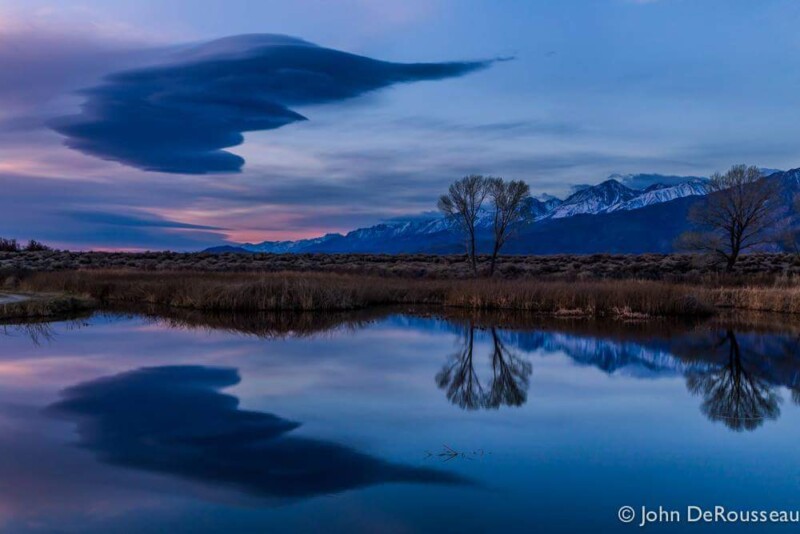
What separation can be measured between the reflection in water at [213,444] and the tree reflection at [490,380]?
146 inches

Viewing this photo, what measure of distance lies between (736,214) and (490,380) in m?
32.5

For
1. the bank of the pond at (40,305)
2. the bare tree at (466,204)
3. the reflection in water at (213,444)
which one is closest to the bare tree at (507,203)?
the bare tree at (466,204)

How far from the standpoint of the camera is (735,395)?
1338 cm

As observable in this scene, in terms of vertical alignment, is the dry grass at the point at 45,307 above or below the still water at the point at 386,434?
above

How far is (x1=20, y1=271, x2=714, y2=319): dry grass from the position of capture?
26656 millimetres

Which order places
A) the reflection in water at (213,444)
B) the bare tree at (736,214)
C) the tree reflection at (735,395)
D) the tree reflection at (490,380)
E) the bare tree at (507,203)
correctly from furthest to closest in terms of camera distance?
1. the bare tree at (507,203)
2. the bare tree at (736,214)
3. the tree reflection at (490,380)
4. the tree reflection at (735,395)
5. the reflection in water at (213,444)

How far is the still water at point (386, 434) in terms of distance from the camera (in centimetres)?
702

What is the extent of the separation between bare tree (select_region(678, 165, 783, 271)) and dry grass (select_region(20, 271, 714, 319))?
12.7 meters

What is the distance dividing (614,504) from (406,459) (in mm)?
2666

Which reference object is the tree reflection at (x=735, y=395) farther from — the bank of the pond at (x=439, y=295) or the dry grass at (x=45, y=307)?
the dry grass at (x=45, y=307)

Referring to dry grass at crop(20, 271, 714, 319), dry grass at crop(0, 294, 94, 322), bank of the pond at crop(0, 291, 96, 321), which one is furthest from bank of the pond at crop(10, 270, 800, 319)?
dry grass at crop(0, 294, 94, 322)

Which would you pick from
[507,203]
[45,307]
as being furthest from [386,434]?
[507,203]

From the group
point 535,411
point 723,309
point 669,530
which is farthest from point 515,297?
point 669,530

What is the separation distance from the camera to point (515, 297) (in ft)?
94.3
